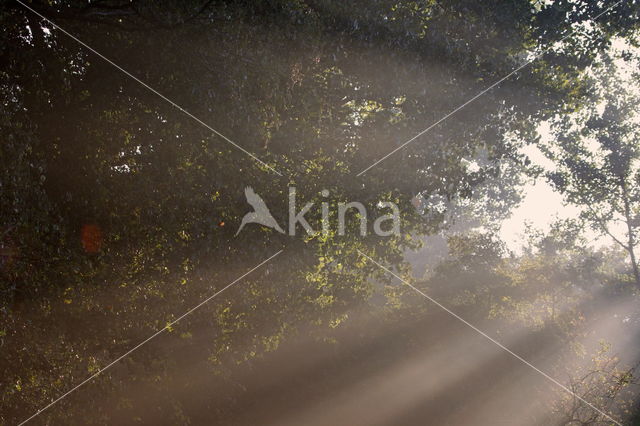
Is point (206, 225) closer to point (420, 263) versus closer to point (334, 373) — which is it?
point (334, 373)

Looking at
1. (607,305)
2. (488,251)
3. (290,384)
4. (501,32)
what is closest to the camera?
(501,32)

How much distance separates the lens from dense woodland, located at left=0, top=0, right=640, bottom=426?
6.88 metres

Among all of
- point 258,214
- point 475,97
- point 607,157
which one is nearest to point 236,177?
point 258,214

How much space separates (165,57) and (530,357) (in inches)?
844

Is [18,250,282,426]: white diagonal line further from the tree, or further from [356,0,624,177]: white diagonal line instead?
the tree

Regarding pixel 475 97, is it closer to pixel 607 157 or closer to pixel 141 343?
pixel 141 343

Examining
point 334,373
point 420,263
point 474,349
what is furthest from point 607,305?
point 334,373

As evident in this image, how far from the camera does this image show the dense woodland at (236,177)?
22.6ft

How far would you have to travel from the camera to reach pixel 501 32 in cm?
1262

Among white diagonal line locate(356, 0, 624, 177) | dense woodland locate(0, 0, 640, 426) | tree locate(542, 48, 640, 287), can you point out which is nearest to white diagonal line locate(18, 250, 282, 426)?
dense woodland locate(0, 0, 640, 426)

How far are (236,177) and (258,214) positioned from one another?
827mm

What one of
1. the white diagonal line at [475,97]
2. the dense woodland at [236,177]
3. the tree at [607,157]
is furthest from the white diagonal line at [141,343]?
the tree at [607,157]

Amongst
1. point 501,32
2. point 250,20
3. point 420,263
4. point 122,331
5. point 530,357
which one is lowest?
point 420,263

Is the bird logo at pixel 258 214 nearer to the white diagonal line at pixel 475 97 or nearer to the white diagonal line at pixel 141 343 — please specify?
the white diagonal line at pixel 141 343
